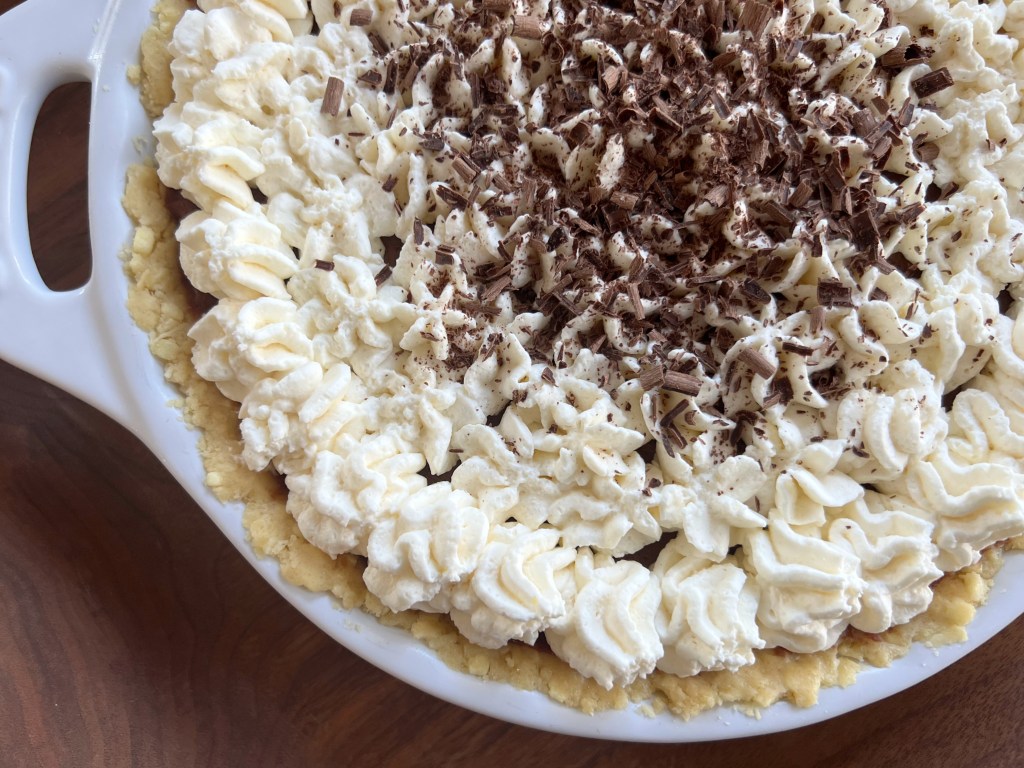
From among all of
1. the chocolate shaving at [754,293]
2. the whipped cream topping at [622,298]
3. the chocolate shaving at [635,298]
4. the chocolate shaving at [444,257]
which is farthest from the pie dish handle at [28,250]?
the chocolate shaving at [754,293]

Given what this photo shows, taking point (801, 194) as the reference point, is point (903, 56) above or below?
above

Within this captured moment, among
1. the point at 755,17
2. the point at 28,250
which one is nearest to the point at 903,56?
the point at 755,17

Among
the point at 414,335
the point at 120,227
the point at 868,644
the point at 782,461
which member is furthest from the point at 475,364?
the point at 868,644

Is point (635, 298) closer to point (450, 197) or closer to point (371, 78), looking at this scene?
point (450, 197)

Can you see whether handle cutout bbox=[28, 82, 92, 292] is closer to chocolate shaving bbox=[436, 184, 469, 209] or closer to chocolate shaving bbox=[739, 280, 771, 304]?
chocolate shaving bbox=[436, 184, 469, 209]

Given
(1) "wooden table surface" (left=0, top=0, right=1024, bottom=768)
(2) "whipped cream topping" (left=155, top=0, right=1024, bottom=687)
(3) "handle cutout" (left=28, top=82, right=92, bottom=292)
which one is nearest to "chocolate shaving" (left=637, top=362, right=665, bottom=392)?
(2) "whipped cream topping" (left=155, top=0, right=1024, bottom=687)

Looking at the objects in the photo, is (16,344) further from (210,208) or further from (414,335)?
(414,335)

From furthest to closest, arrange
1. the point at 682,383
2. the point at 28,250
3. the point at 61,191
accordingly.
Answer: the point at 61,191, the point at 28,250, the point at 682,383
